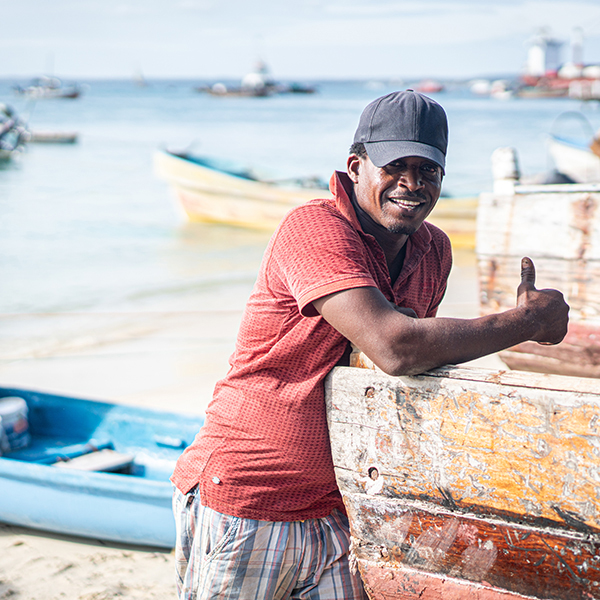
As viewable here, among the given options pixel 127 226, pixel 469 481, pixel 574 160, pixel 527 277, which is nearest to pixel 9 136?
pixel 127 226

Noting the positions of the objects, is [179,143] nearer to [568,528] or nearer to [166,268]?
[166,268]

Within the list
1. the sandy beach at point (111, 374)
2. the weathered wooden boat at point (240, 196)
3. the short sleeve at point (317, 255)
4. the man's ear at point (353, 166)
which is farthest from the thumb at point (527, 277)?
the weathered wooden boat at point (240, 196)

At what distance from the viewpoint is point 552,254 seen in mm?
4230

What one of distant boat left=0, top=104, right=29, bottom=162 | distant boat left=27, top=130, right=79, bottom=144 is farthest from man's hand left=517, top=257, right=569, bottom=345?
distant boat left=27, top=130, right=79, bottom=144

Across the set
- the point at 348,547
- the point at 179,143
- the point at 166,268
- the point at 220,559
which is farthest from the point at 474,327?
the point at 179,143

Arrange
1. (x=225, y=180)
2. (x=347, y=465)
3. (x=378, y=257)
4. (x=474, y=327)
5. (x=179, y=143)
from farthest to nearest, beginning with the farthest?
1. (x=179, y=143)
2. (x=225, y=180)
3. (x=378, y=257)
4. (x=347, y=465)
5. (x=474, y=327)

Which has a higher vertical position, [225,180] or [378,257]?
[225,180]

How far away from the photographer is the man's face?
5.76 ft

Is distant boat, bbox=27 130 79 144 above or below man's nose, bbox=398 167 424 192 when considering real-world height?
above

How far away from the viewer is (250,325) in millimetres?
1734

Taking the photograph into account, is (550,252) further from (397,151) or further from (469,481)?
(469,481)

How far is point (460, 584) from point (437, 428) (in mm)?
367

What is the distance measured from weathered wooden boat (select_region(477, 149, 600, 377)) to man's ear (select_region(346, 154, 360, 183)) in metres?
2.63

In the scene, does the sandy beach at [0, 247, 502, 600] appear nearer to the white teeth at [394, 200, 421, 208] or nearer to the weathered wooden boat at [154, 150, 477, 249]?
the weathered wooden boat at [154, 150, 477, 249]
